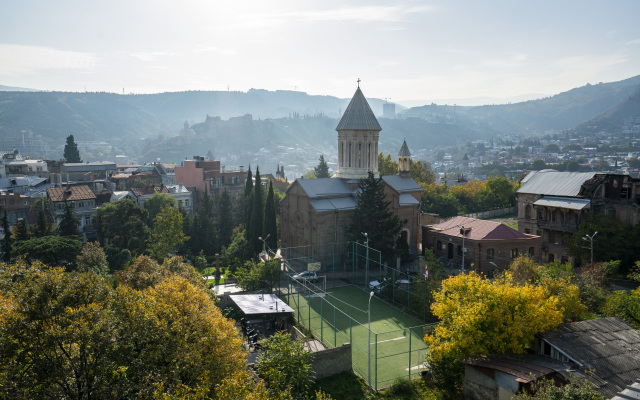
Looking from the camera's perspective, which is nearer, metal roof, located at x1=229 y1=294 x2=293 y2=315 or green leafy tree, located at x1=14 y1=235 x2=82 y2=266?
metal roof, located at x1=229 y1=294 x2=293 y2=315

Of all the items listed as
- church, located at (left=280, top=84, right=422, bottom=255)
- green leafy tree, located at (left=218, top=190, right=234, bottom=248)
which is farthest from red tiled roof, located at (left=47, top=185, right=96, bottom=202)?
church, located at (left=280, top=84, right=422, bottom=255)

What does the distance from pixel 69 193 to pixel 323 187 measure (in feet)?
92.0

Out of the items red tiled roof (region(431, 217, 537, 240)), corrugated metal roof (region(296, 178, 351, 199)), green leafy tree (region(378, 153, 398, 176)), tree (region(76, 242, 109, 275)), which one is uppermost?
green leafy tree (region(378, 153, 398, 176))

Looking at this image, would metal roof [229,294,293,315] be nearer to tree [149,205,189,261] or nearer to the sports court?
the sports court

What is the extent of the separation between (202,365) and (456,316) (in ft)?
36.5

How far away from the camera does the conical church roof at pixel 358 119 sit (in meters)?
46.0

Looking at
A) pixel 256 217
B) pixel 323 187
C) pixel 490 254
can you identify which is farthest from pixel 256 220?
pixel 490 254

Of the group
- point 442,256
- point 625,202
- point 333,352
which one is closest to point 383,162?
point 442,256

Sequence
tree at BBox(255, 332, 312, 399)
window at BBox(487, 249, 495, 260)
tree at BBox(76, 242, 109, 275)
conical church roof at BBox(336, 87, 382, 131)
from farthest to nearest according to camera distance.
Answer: conical church roof at BBox(336, 87, 382, 131)
window at BBox(487, 249, 495, 260)
tree at BBox(76, 242, 109, 275)
tree at BBox(255, 332, 312, 399)

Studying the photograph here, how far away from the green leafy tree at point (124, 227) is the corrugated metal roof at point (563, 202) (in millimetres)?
37460

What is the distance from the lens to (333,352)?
22.5 meters

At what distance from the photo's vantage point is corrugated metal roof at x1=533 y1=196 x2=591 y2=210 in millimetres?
40438

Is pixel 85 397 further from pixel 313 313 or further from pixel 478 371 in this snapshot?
pixel 313 313

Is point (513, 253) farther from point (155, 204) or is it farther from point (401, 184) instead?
point (155, 204)
